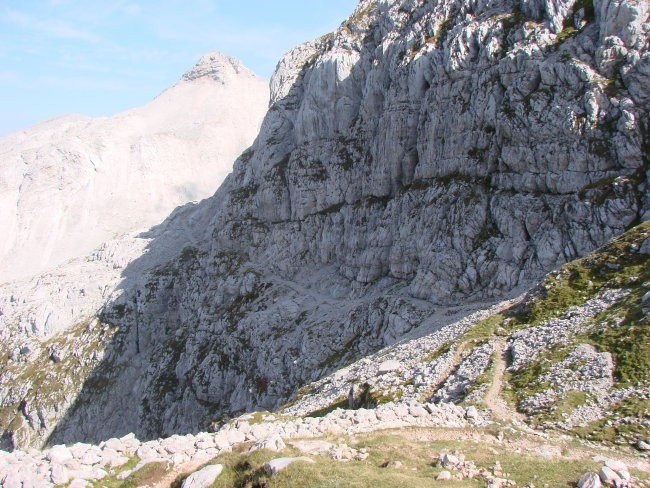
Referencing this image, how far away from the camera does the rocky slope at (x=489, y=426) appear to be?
71.9 ft

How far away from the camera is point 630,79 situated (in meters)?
A: 62.6

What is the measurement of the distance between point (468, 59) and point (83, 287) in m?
119

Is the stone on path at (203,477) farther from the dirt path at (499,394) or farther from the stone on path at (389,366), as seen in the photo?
the stone on path at (389,366)

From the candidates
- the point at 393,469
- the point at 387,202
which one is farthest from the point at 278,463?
the point at 387,202

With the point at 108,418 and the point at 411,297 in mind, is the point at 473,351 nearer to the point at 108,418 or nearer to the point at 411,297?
the point at 411,297

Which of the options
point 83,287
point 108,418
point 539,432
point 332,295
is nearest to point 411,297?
point 332,295

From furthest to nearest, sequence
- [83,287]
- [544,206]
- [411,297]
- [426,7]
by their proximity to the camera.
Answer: [83,287] < [426,7] < [411,297] < [544,206]

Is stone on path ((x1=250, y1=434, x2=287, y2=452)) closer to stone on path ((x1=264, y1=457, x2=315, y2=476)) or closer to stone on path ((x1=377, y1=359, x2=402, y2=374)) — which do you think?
stone on path ((x1=264, y1=457, x2=315, y2=476))

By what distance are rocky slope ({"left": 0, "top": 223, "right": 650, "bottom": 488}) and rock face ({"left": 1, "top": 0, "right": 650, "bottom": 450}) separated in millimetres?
23744

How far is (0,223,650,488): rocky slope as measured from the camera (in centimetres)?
2191

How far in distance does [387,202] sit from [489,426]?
68.0 metres

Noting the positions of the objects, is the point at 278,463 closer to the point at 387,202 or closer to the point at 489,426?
the point at 489,426

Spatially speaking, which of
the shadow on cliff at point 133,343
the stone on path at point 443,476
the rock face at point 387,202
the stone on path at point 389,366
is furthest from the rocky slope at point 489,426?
the shadow on cliff at point 133,343

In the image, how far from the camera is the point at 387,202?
94.4 meters
